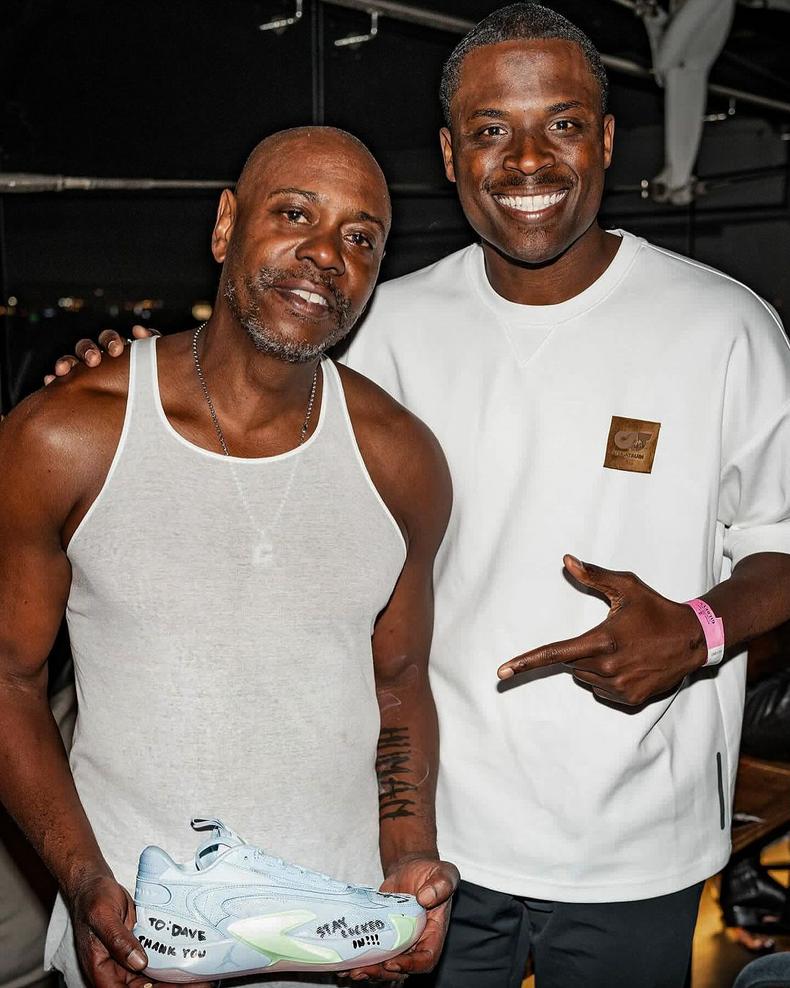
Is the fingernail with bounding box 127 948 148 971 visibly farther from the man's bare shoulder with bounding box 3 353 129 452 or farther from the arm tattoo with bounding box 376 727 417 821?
the man's bare shoulder with bounding box 3 353 129 452

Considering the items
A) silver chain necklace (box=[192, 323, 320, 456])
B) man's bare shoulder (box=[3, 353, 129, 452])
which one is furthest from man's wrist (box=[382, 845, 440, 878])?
man's bare shoulder (box=[3, 353, 129, 452])

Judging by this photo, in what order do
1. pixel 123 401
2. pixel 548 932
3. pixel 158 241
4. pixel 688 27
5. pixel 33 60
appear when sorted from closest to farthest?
pixel 123 401 < pixel 548 932 < pixel 33 60 < pixel 158 241 < pixel 688 27

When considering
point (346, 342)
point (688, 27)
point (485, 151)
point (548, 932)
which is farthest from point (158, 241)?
point (688, 27)

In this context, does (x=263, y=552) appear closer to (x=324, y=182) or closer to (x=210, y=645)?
(x=210, y=645)

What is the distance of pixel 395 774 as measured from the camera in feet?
5.15

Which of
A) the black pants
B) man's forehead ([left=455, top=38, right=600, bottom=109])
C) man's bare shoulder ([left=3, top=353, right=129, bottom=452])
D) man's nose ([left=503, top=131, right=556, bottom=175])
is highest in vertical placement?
man's forehead ([left=455, top=38, right=600, bottom=109])

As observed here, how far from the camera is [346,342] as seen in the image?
182 centimetres

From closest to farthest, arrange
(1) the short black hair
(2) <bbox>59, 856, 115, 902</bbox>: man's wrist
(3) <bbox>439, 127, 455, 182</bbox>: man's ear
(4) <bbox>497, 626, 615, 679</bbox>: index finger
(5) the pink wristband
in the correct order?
(2) <bbox>59, 856, 115, 902</bbox>: man's wrist < (4) <bbox>497, 626, 615, 679</bbox>: index finger < (5) the pink wristband < (1) the short black hair < (3) <bbox>439, 127, 455, 182</bbox>: man's ear

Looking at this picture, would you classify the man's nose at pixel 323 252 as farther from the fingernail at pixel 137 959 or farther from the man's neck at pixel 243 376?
the fingernail at pixel 137 959

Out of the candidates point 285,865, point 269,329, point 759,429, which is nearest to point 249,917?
point 285,865

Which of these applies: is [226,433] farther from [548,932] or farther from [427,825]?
[548,932]

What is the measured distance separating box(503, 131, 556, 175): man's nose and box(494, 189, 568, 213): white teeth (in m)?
0.04

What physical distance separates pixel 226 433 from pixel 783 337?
30.9 inches

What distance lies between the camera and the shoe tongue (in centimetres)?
122
